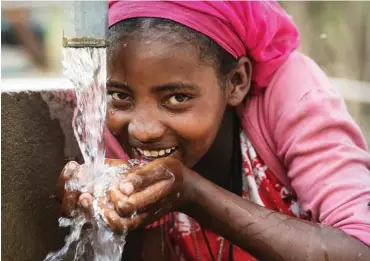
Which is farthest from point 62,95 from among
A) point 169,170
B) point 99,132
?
point 169,170

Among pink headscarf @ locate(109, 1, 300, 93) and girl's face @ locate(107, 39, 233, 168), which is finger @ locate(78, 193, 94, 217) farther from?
pink headscarf @ locate(109, 1, 300, 93)

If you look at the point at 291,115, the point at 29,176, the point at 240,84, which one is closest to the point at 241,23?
the point at 240,84

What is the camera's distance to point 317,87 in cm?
183

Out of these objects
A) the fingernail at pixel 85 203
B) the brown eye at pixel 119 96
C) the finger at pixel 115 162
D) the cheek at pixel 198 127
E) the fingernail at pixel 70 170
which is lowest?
the fingernail at pixel 85 203

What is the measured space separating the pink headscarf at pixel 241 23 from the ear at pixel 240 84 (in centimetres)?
2

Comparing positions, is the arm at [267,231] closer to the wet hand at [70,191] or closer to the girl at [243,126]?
the girl at [243,126]

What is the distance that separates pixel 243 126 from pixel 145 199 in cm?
65

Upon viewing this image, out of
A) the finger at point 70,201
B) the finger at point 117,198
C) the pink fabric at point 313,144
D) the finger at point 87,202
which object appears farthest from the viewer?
the pink fabric at point 313,144

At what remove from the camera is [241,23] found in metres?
1.78

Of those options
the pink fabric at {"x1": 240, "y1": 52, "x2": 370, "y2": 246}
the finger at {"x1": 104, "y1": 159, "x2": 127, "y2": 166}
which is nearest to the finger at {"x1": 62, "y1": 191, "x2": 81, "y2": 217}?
the finger at {"x1": 104, "y1": 159, "x2": 127, "y2": 166}

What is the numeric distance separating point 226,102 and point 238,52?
15 cm

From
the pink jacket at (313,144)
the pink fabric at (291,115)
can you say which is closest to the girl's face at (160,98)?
the pink fabric at (291,115)

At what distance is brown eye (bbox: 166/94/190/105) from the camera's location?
5.47ft

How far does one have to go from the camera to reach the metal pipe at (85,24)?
1519 mm
